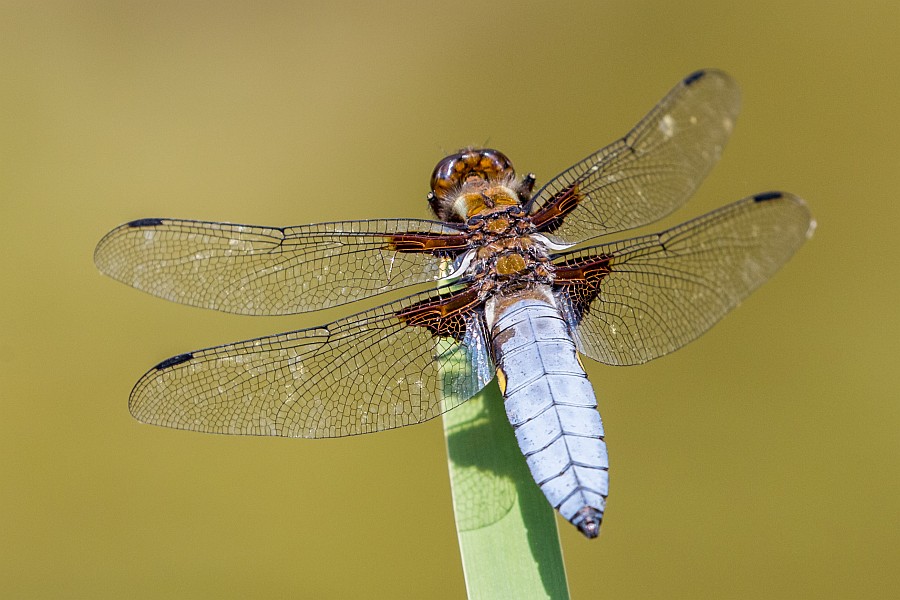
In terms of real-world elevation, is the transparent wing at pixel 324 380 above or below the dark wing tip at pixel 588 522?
above

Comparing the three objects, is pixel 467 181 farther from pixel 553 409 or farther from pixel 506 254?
pixel 553 409

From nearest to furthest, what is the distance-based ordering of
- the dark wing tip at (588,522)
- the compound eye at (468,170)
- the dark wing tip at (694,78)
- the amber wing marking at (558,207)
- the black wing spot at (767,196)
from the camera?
the dark wing tip at (588,522) → the black wing spot at (767,196) → the dark wing tip at (694,78) → the amber wing marking at (558,207) → the compound eye at (468,170)

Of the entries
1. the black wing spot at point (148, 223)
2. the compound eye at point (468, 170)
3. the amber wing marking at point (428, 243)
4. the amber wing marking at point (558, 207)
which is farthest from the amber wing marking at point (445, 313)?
the black wing spot at point (148, 223)

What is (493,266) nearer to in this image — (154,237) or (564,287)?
(564,287)

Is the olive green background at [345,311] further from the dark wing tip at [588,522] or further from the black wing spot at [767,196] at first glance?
the dark wing tip at [588,522]

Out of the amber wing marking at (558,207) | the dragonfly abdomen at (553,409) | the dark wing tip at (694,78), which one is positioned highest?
the dark wing tip at (694,78)

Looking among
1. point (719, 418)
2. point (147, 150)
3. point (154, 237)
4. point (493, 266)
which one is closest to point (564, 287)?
point (493, 266)

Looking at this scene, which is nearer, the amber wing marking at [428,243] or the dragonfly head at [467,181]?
the amber wing marking at [428,243]
